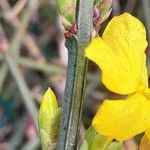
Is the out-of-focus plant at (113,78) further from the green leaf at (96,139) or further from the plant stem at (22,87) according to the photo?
the plant stem at (22,87)

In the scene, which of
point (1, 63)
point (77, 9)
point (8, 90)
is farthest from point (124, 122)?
point (8, 90)

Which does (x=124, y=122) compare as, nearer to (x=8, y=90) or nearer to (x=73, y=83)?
(x=73, y=83)

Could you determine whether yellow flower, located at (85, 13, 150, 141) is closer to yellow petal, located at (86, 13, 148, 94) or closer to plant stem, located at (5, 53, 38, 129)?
yellow petal, located at (86, 13, 148, 94)

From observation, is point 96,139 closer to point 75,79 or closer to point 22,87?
point 75,79

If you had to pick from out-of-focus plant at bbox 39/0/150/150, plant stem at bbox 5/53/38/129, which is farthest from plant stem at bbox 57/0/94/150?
plant stem at bbox 5/53/38/129

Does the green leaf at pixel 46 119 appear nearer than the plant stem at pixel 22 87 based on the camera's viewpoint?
Yes

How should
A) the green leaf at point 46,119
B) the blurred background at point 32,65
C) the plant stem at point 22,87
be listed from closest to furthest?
the green leaf at point 46,119, the plant stem at point 22,87, the blurred background at point 32,65

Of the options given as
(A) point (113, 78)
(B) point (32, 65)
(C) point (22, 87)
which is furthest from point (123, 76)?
(B) point (32, 65)

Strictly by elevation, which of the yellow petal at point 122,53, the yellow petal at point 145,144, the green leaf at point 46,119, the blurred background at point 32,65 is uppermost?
the yellow petal at point 122,53

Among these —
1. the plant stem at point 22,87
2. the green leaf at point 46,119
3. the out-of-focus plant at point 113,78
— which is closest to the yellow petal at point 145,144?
the out-of-focus plant at point 113,78
